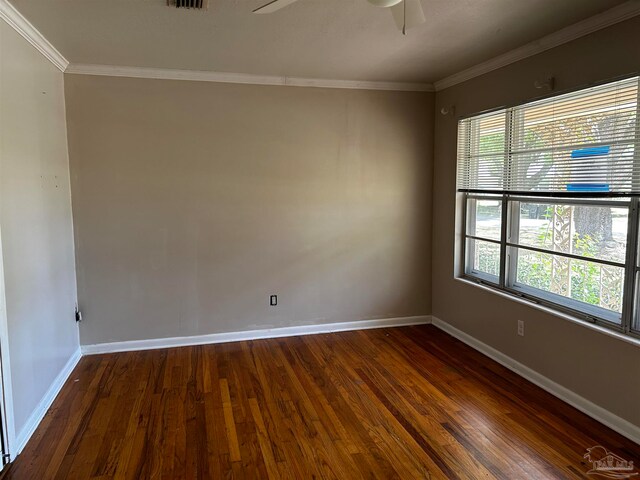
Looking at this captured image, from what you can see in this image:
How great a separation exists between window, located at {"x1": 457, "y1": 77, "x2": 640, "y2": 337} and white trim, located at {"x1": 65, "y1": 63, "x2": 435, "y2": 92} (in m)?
0.79

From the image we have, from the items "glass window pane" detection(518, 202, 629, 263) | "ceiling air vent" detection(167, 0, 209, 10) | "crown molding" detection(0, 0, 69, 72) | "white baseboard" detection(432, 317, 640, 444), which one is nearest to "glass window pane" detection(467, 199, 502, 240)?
"glass window pane" detection(518, 202, 629, 263)

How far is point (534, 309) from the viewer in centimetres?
328

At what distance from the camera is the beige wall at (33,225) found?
2.49 meters

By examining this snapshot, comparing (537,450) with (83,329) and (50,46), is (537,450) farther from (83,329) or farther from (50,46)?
(50,46)

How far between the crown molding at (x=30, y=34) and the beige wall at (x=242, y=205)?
0.29 m

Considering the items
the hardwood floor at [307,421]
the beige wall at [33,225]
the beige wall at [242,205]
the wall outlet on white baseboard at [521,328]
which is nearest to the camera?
the hardwood floor at [307,421]

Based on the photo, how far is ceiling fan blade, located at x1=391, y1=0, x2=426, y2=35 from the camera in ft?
6.60

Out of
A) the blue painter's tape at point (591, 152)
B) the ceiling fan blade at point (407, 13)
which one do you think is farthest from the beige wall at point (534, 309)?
the ceiling fan blade at point (407, 13)

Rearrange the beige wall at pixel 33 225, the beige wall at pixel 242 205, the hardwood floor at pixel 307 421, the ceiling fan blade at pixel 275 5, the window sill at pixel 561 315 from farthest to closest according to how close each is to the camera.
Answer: the beige wall at pixel 242 205 → the window sill at pixel 561 315 → the beige wall at pixel 33 225 → the hardwood floor at pixel 307 421 → the ceiling fan blade at pixel 275 5

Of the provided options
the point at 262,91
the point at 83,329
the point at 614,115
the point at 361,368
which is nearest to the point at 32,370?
the point at 83,329

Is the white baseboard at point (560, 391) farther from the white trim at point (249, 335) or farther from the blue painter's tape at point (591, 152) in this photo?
the blue painter's tape at point (591, 152)

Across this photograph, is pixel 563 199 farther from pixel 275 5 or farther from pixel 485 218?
pixel 275 5

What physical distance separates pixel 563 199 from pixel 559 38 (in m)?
1.05

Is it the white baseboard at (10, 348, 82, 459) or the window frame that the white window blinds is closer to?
the window frame
